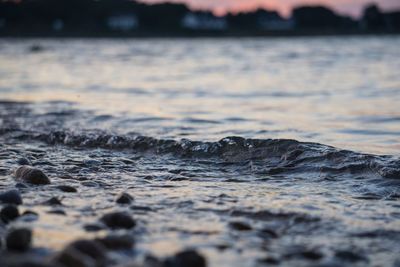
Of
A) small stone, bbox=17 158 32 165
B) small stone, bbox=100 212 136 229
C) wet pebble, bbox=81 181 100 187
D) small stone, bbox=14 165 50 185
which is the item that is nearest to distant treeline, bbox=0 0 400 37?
small stone, bbox=17 158 32 165

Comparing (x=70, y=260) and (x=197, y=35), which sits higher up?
(x=197, y=35)

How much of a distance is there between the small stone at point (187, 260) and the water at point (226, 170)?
12cm

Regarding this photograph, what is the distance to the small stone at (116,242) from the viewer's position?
3145 millimetres

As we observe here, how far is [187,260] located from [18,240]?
964mm

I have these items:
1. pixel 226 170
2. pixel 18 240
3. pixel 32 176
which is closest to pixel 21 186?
pixel 32 176

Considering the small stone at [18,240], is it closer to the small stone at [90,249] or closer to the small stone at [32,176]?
the small stone at [90,249]

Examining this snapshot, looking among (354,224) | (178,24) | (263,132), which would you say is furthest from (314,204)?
(178,24)

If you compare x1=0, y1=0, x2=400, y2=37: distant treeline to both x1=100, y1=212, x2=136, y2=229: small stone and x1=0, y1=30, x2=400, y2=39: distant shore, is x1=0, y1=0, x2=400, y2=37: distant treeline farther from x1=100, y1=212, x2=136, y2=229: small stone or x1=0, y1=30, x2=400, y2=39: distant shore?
x1=100, y1=212, x2=136, y2=229: small stone

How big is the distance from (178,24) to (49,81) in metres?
88.5

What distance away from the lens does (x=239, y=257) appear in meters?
3.05

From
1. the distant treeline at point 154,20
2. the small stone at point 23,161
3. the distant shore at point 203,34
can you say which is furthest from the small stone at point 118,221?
the distant treeline at point 154,20

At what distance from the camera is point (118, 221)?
3527 mm

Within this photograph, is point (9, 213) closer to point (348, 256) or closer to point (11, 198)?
point (11, 198)

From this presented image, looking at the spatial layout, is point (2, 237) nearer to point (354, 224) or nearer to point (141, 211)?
point (141, 211)
